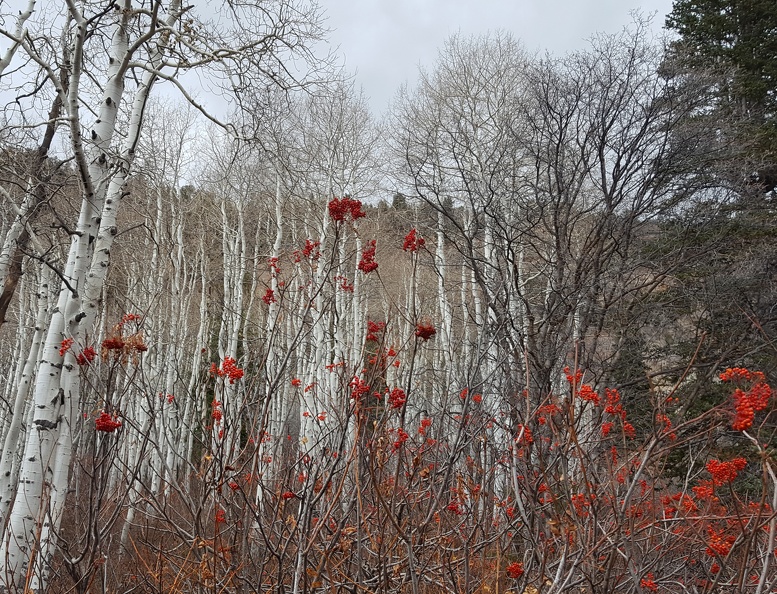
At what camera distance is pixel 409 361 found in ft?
24.2

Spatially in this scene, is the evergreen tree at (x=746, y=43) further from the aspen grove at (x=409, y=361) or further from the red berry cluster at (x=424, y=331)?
the red berry cluster at (x=424, y=331)

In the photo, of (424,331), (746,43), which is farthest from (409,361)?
(746,43)

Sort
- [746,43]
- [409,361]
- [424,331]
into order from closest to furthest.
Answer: [424,331], [409,361], [746,43]

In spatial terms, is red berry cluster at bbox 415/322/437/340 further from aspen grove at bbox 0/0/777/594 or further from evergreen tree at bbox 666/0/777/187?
evergreen tree at bbox 666/0/777/187

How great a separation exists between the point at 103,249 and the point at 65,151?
738cm

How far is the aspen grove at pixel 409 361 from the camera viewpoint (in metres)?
2.05

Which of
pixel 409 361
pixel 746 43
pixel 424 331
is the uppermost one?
pixel 746 43

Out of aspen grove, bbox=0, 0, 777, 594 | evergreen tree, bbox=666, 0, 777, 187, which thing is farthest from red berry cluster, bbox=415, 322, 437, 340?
evergreen tree, bbox=666, 0, 777, 187

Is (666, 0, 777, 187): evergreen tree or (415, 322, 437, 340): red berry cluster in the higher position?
(666, 0, 777, 187): evergreen tree

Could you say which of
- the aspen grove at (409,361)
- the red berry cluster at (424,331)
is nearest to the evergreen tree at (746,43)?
the aspen grove at (409,361)

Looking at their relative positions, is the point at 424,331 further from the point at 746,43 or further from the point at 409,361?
the point at 746,43

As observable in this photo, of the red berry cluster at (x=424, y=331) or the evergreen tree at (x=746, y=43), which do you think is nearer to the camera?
the red berry cluster at (x=424, y=331)

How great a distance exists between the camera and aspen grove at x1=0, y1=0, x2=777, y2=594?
205 centimetres

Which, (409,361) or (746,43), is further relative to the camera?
(746,43)
